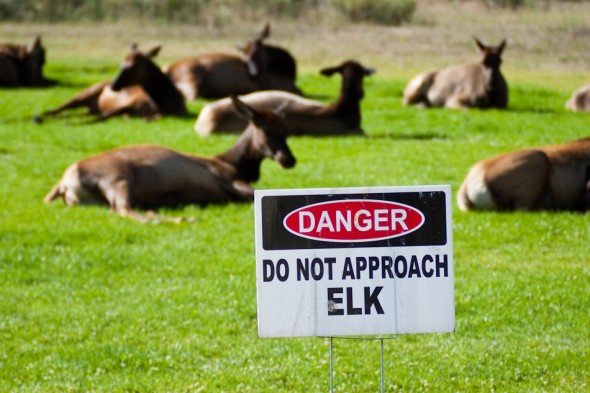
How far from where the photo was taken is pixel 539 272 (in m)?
10.6

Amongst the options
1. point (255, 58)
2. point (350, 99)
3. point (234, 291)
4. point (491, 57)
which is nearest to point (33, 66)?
point (255, 58)

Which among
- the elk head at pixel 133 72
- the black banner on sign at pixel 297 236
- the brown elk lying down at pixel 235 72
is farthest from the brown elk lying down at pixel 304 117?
the black banner on sign at pixel 297 236

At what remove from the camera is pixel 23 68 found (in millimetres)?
27938

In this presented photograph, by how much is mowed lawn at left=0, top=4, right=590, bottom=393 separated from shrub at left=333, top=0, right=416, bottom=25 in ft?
65.8

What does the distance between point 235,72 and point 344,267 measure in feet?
63.7

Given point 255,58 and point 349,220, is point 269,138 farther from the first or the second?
point 255,58

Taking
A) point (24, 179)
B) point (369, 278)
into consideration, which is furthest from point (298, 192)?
point (24, 179)

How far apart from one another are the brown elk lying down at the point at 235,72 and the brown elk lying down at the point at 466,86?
259cm

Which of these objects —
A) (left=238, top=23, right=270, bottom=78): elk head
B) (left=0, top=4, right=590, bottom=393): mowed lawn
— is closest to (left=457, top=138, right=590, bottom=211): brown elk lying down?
(left=0, top=4, right=590, bottom=393): mowed lawn

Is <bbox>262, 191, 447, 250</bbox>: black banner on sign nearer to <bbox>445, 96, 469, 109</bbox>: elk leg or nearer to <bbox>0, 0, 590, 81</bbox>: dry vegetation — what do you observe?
<bbox>445, 96, 469, 109</bbox>: elk leg

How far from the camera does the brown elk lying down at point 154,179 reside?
45.1 feet

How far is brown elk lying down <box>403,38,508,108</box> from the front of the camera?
2266 centimetres

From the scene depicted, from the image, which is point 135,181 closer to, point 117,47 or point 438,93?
point 438,93

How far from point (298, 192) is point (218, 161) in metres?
9.17
